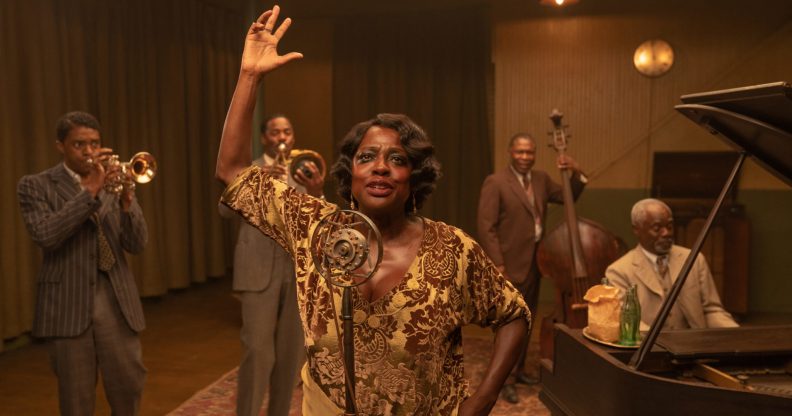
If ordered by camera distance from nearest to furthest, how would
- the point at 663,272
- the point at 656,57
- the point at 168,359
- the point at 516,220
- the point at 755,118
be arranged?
the point at 755,118
the point at 663,272
the point at 516,220
the point at 168,359
the point at 656,57

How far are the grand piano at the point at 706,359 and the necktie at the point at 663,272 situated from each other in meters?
0.66

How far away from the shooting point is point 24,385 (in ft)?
14.7

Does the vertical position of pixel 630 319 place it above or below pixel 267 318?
above

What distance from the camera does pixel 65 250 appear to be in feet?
9.37

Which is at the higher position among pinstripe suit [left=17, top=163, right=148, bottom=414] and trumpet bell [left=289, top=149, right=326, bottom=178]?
trumpet bell [left=289, top=149, right=326, bottom=178]

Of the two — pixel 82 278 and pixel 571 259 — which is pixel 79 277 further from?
pixel 571 259

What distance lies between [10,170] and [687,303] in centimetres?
483

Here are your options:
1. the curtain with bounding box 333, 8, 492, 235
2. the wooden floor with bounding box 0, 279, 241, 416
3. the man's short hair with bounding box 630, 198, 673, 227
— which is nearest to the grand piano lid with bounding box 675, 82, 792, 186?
the man's short hair with bounding box 630, 198, 673, 227

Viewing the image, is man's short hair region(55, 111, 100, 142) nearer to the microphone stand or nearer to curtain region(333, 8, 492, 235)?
the microphone stand

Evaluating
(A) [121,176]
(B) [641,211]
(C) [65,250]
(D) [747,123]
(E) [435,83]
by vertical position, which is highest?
(E) [435,83]

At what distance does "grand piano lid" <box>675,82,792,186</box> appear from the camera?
5.96 ft

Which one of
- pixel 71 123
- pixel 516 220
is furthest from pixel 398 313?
pixel 516 220

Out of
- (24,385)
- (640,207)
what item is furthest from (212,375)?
(640,207)

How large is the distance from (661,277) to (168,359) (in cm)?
361
